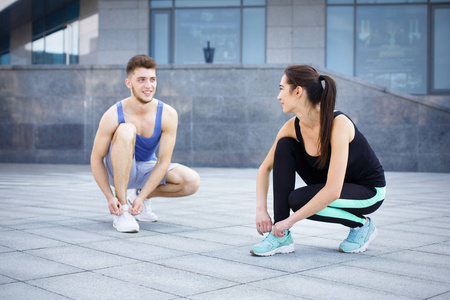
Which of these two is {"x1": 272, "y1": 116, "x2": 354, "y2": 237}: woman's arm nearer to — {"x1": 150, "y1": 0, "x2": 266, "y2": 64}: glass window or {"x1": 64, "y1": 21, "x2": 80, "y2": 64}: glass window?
{"x1": 150, "y1": 0, "x2": 266, "y2": 64}: glass window

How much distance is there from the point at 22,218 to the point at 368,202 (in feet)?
9.94

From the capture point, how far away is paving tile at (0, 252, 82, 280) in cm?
309

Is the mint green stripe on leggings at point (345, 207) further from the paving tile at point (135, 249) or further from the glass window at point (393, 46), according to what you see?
the glass window at point (393, 46)

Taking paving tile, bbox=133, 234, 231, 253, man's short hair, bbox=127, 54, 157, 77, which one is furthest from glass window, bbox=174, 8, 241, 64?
paving tile, bbox=133, 234, 231, 253

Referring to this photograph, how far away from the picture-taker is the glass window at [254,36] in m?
17.5

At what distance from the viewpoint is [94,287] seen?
9.29 ft

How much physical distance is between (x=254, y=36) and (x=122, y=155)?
1340cm

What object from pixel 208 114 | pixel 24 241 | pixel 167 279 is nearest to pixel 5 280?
pixel 167 279

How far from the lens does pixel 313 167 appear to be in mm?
3891

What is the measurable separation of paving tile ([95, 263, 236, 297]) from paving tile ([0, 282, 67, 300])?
0.42 meters

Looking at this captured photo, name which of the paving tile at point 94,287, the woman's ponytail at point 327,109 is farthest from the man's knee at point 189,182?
the paving tile at point 94,287

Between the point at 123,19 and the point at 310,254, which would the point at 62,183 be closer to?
the point at 310,254

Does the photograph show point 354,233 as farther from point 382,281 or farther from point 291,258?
point 382,281

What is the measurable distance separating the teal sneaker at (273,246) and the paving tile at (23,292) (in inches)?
54.7
